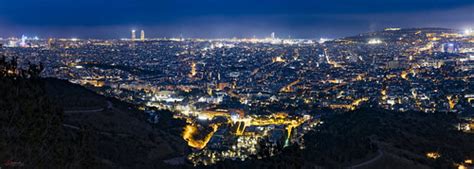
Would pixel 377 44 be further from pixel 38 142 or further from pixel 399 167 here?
pixel 38 142

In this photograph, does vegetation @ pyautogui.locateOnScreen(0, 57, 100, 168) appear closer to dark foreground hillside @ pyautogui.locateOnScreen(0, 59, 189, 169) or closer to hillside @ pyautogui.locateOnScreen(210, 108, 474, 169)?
dark foreground hillside @ pyautogui.locateOnScreen(0, 59, 189, 169)

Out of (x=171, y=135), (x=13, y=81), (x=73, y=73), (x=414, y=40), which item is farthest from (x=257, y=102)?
(x=414, y=40)

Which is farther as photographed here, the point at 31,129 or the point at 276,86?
the point at 276,86

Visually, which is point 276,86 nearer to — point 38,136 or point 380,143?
point 380,143

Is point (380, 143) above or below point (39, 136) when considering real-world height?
below

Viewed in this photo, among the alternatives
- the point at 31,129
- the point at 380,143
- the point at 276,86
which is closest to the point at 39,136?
the point at 31,129

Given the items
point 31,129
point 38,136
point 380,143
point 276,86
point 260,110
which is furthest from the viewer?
point 276,86

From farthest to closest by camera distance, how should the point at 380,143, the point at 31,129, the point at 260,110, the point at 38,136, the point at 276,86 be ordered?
the point at 276,86
the point at 260,110
the point at 380,143
the point at 38,136
the point at 31,129

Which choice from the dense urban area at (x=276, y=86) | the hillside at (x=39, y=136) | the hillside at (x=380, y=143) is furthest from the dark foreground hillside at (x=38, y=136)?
the hillside at (x=380, y=143)
